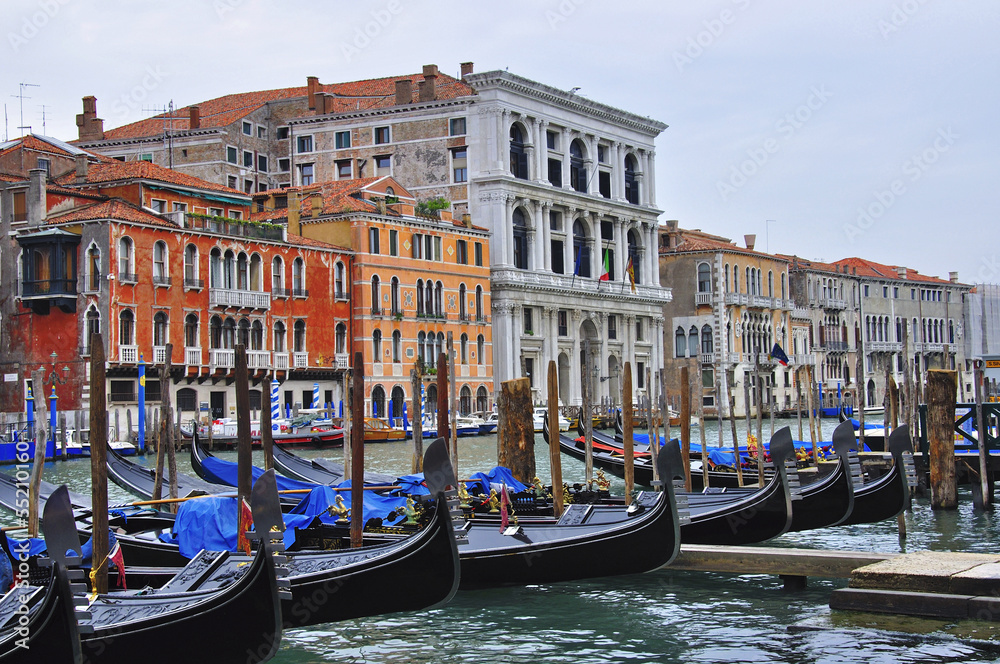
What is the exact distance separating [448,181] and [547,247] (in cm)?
356

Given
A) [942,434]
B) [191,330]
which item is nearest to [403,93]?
[191,330]

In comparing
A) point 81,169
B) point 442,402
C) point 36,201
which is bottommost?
point 442,402

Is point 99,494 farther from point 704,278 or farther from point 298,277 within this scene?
point 704,278

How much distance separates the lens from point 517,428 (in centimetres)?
1429

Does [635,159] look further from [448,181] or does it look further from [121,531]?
[121,531]

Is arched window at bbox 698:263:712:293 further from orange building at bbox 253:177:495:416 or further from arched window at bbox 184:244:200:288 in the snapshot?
arched window at bbox 184:244:200:288

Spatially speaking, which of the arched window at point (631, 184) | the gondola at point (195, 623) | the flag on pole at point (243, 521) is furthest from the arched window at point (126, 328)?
the arched window at point (631, 184)

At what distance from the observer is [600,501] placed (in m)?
10.6

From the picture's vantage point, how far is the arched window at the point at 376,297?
1247 inches

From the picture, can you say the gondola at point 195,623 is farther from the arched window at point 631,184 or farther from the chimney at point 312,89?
the arched window at point 631,184

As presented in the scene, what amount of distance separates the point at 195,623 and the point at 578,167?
116ft

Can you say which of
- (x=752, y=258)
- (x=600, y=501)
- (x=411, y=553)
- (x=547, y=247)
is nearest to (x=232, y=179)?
(x=547, y=247)

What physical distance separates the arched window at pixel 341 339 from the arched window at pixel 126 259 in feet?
20.6

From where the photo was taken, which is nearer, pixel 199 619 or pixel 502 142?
pixel 199 619
